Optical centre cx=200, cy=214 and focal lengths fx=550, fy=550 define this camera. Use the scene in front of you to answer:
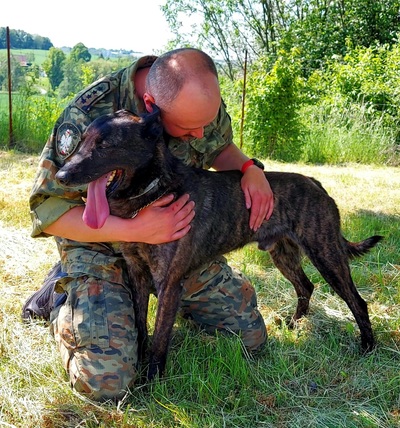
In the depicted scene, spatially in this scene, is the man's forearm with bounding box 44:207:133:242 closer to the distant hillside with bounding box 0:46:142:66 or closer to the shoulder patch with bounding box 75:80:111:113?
the shoulder patch with bounding box 75:80:111:113

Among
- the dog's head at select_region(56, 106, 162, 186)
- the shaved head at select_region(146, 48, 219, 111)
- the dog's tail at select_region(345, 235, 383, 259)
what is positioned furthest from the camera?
the dog's tail at select_region(345, 235, 383, 259)

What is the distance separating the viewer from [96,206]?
2.72m

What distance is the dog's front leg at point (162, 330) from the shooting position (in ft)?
10.1

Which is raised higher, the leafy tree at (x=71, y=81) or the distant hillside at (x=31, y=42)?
the distant hillside at (x=31, y=42)

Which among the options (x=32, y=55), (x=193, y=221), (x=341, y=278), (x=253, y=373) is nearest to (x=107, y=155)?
(x=193, y=221)

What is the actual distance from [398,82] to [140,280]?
10.0 m

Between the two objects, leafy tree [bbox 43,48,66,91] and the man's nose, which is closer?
the man's nose

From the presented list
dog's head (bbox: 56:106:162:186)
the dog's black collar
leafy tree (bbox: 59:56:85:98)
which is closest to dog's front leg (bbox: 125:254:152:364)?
the dog's black collar

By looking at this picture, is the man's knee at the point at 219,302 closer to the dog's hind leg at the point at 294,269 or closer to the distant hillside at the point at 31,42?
the dog's hind leg at the point at 294,269

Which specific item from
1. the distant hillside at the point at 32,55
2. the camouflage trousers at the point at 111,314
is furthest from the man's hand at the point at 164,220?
the distant hillside at the point at 32,55

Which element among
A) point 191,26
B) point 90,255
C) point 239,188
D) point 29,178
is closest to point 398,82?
point 29,178

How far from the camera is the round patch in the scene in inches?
118

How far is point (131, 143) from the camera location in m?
2.86

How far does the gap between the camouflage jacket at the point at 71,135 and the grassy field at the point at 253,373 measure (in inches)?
34.3
